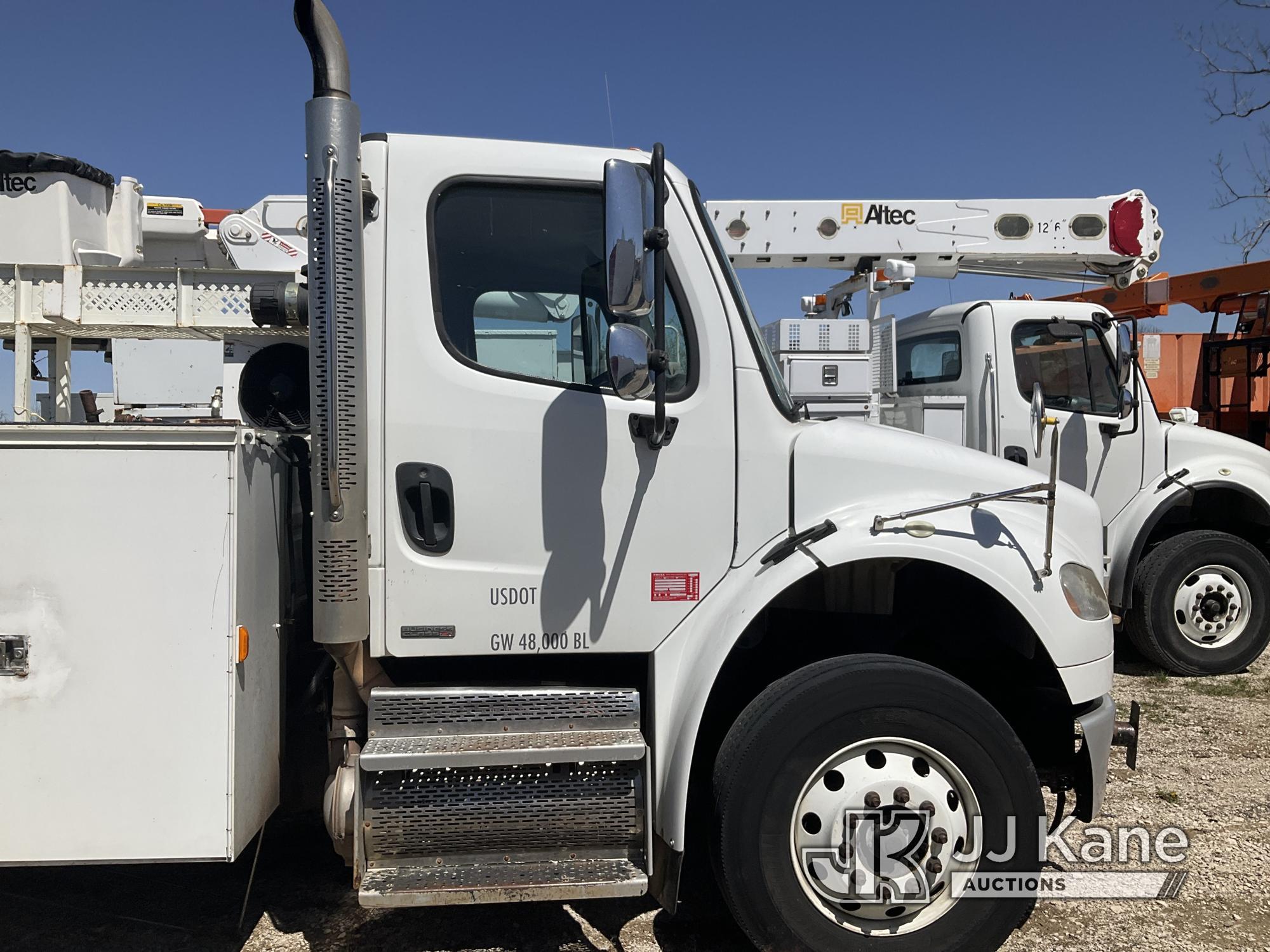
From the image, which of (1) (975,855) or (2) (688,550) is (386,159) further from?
(1) (975,855)

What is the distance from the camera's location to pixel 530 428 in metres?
2.78

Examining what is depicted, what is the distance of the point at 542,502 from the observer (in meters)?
2.79

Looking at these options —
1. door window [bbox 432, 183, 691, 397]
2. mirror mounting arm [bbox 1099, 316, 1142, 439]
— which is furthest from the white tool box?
mirror mounting arm [bbox 1099, 316, 1142, 439]

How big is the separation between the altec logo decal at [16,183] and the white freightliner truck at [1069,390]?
14.2ft

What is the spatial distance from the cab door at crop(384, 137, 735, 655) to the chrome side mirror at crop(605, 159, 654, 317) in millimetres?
460

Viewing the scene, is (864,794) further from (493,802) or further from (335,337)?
(335,337)

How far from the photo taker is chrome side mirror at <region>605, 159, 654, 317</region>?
241 cm

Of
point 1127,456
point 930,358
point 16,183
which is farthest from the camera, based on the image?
point 930,358

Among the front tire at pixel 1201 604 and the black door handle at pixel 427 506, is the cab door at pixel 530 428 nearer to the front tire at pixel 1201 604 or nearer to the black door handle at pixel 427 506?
the black door handle at pixel 427 506

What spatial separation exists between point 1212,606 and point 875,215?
3.75 meters

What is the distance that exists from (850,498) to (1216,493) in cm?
531

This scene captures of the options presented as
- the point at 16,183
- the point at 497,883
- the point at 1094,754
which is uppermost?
the point at 16,183

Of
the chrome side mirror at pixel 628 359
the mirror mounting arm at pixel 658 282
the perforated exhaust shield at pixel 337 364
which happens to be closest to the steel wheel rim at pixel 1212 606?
the mirror mounting arm at pixel 658 282

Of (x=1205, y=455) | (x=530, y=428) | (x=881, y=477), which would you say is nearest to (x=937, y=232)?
(x=1205, y=455)
